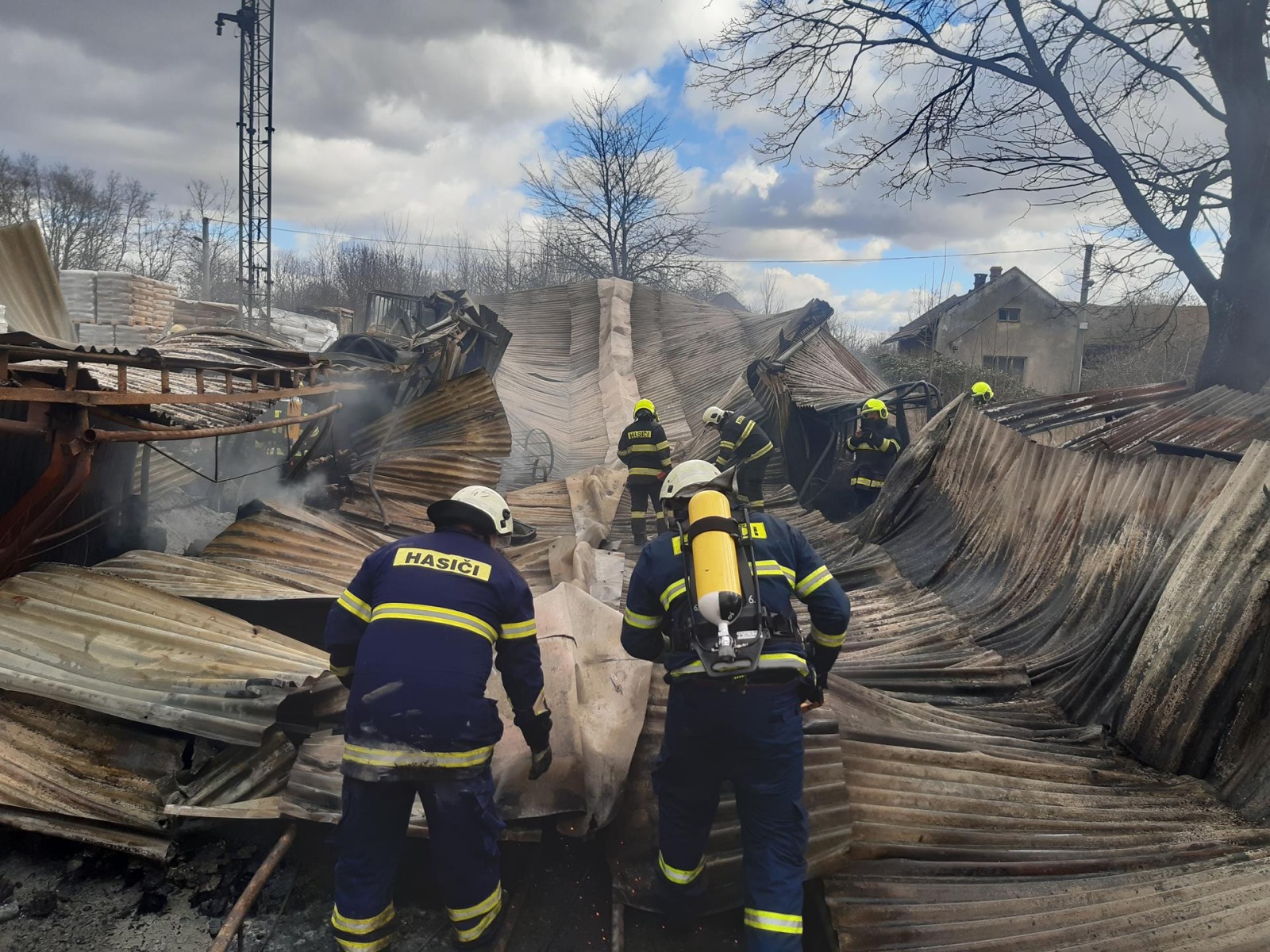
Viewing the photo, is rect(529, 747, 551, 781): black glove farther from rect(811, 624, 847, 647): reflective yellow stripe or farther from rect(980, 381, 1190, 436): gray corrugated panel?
rect(980, 381, 1190, 436): gray corrugated panel

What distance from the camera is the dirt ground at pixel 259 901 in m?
2.85

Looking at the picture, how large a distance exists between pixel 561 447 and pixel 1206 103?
32.2ft

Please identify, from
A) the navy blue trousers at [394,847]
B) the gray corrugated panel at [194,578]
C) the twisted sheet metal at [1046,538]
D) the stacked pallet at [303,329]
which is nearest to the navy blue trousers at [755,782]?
the navy blue trousers at [394,847]

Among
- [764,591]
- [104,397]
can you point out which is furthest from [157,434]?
[764,591]

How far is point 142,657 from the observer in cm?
349

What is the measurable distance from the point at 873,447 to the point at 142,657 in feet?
22.9

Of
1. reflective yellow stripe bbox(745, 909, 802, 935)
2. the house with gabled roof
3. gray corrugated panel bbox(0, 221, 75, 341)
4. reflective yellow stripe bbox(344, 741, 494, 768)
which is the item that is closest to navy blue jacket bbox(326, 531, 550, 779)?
reflective yellow stripe bbox(344, 741, 494, 768)

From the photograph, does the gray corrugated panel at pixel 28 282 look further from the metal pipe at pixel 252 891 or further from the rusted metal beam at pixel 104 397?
the metal pipe at pixel 252 891

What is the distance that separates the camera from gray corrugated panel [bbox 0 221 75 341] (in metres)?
4.84

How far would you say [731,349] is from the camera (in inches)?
588

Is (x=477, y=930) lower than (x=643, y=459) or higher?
lower

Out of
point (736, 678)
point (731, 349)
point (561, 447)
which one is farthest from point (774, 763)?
point (731, 349)

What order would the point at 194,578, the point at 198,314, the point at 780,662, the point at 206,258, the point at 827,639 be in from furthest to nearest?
the point at 206,258 < the point at 198,314 < the point at 194,578 < the point at 827,639 < the point at 780,662

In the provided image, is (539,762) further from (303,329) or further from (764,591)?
(303,329)
